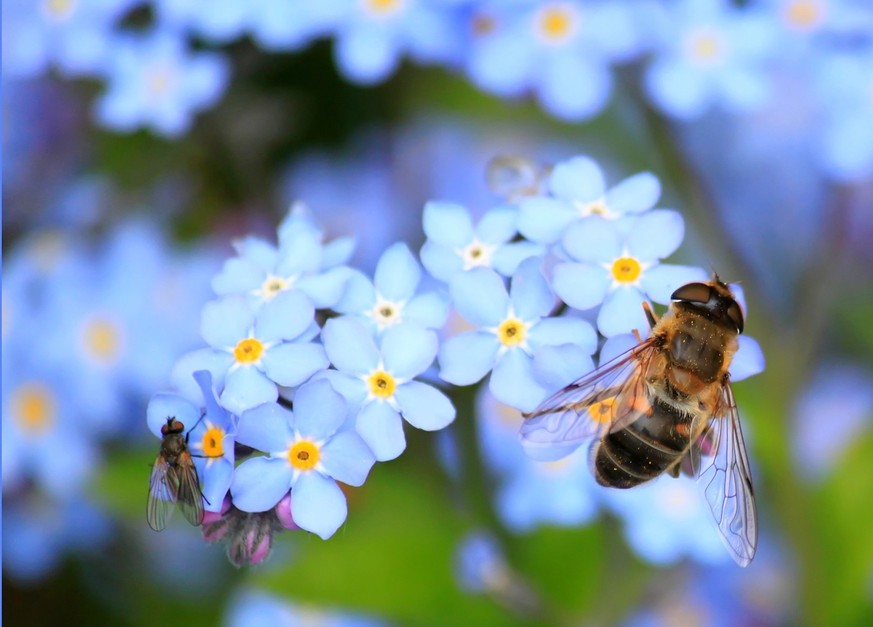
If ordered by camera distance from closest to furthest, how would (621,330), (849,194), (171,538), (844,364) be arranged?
(621,330) → (849,194) → (171,538) → (844,364)

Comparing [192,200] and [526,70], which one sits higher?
[526,70]

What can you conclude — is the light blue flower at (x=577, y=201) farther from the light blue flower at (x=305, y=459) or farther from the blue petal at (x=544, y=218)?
the light blue flower at (x=305, y=459)

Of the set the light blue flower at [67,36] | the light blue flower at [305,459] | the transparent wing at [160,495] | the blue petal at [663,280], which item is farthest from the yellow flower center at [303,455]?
the light blue flower at [67,36]

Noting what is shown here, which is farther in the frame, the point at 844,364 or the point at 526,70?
the point at 844,364

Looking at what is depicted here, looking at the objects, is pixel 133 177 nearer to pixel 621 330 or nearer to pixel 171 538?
pixel 171 538

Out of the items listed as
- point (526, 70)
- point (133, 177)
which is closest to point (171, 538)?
point (133, 177)

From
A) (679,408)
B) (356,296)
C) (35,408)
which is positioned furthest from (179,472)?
Answer: (35,408)
